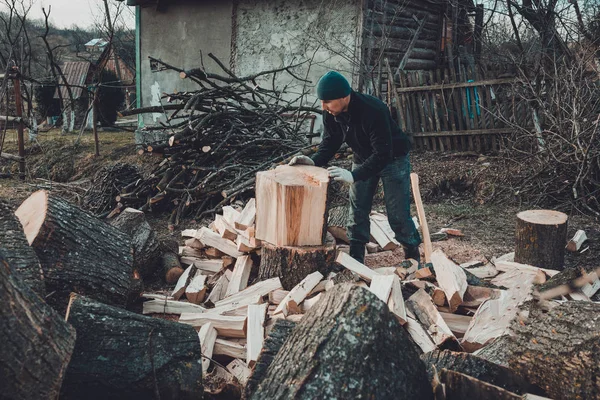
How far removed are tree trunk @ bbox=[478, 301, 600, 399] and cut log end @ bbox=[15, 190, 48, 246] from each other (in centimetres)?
284

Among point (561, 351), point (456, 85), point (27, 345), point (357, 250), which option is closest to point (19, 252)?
point (27, 345)

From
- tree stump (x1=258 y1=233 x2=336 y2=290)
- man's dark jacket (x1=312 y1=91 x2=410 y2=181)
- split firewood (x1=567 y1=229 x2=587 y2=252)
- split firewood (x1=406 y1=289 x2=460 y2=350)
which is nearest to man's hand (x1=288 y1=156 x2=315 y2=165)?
man's dark jacket (x1=312 y1=91 x2=410 y2=181)

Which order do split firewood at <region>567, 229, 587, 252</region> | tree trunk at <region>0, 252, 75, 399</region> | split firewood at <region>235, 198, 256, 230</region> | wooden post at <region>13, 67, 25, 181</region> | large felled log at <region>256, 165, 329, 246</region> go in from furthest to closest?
wooden post at <region>13, 67, 25, 181</region> < split firewood at <region>567, 229, 587, 252</region> < split firewood at <region>235, 198, 256, 230</region> < large felled log at <region>256, 165, 329, 246</region> < tree trunk at <region>0, 252, 75, 399</region>

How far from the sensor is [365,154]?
4.28 metres

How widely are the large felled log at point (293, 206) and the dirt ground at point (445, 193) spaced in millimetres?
1133

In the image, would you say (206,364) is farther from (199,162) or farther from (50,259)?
(199,162)

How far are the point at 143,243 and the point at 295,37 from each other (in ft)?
23.5

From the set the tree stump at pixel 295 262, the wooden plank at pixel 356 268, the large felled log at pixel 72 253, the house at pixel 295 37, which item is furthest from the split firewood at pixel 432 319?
the house at pixel 295 37

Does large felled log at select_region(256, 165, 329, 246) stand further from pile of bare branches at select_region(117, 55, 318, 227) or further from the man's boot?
pile of bare branches at select_region(117, 55, 318, 227)

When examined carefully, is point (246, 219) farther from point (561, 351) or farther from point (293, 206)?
point (561, 351)

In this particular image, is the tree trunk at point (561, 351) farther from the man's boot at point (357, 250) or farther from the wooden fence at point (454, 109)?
the wooden fence at point (454, 109)

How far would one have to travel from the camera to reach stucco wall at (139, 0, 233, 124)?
1177cm

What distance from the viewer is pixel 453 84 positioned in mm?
9281

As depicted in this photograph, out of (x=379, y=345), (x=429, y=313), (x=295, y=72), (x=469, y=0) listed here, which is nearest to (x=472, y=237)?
(x=429, y=313)
